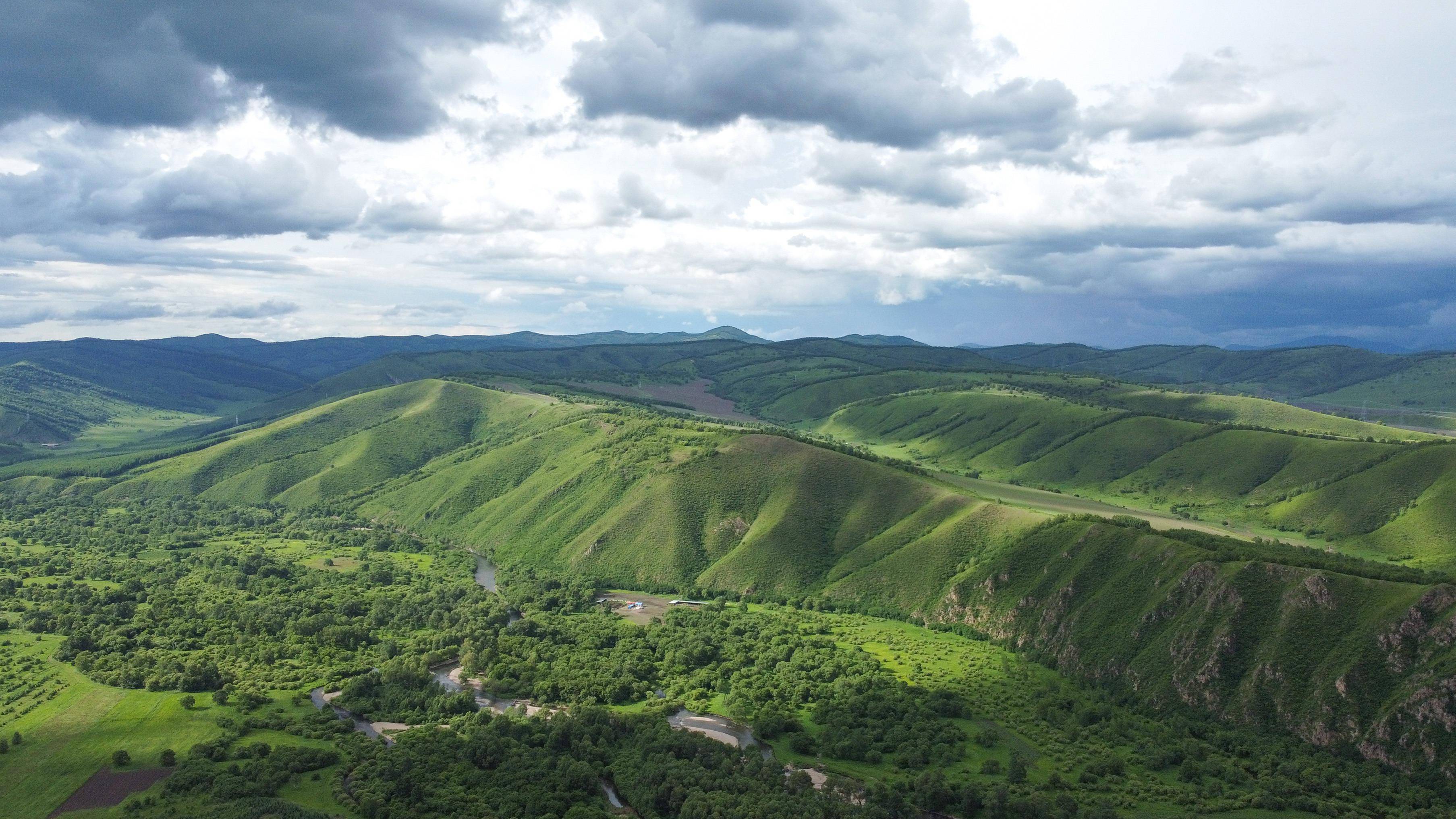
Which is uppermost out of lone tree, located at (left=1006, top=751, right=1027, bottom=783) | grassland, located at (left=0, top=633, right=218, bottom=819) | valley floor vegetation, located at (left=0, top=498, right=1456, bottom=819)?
lone tree, located at (left=1006, top=751, right=1027, bottom=783)

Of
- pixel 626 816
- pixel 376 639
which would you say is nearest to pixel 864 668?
pixel 626 816

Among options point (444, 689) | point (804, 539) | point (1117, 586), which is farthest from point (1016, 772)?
point (804, 539)

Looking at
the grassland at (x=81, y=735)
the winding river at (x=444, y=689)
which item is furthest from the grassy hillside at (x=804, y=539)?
the grassland at (x=81, y=735)

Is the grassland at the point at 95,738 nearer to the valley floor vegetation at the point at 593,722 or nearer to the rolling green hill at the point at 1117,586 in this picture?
the valley floor vegetation at the point at 593,722

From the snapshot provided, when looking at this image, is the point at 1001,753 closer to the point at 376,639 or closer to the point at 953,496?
the point at 953,496

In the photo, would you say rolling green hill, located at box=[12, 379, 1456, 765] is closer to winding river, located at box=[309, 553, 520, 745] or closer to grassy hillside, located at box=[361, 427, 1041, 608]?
grassy hillside, located at box=[361, 427, 1041, 608]

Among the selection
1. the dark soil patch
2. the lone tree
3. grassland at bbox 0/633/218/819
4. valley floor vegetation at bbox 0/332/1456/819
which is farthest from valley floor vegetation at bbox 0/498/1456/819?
the dark soil patch
